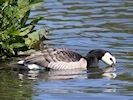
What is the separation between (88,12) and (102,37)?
4365mm

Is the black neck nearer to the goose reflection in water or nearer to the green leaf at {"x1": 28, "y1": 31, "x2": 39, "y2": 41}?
the goose reflection in water

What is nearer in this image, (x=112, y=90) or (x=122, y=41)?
(x=112, y=90)

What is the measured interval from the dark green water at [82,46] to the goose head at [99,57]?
9.2 inches

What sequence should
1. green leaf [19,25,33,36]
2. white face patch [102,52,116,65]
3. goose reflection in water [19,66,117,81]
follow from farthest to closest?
white face patch [102,52,116,65], green leaf [19,25,33,36], goose reflection in water [19,66,117,81]

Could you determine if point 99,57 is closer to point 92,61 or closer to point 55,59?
point 92,61

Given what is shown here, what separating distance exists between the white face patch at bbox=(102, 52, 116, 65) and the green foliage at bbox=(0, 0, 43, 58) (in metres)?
1.72

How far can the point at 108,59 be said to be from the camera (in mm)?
15414

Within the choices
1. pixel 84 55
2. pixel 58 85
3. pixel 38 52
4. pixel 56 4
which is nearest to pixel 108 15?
pixel 56 4

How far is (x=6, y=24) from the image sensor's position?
49.2 feet

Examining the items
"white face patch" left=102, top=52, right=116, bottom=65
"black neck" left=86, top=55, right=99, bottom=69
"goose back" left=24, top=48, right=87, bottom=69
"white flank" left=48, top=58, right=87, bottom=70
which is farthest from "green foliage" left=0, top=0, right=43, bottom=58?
"white face patch" left=102, top=52, right=116, bottom=65

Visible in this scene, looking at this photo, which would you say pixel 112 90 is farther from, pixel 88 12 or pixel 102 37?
pixel 88 12

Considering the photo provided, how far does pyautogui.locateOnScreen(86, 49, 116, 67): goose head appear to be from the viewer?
1530cm

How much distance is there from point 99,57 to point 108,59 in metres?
0.23

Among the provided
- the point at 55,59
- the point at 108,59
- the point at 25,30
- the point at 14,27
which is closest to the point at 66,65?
the point at 55,59
